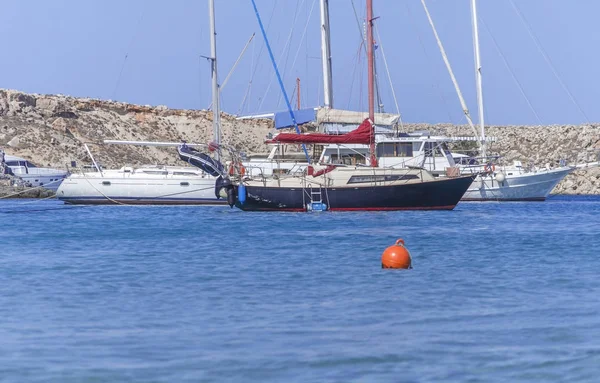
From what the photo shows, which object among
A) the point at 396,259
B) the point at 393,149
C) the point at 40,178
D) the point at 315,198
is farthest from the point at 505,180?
the point at 396,259

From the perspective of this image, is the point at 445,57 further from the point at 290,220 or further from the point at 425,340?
the point at 425,340

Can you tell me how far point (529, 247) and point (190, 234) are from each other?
973 cm

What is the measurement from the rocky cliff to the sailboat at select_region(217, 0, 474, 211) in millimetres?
28315

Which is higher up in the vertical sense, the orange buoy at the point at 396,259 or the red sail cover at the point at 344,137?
the red sail cover at the point at 344,137

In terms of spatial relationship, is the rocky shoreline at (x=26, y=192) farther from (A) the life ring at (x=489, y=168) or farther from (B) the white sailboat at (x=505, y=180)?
(A) the life ring at (x=489, y=168)

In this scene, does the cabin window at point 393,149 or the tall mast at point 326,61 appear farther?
the tall mast at point 326,61

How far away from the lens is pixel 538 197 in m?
49.1

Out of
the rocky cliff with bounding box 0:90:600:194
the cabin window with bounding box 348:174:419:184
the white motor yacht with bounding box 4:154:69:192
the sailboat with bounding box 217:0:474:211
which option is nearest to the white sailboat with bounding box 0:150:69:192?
the white motor yacht with bounding box 4:154:69:192

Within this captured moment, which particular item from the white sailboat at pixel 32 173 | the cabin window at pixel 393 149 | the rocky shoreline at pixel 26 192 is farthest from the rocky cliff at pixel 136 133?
the cabin window at pixel 393 149

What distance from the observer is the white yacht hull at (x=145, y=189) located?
43.0m

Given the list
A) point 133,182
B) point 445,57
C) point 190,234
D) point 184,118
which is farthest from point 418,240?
point 184,118

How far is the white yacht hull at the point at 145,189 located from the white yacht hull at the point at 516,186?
474 inches

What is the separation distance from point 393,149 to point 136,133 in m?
51.0

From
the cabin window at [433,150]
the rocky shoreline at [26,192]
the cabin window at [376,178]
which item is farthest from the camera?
the rocky shoreline at [26,192]
